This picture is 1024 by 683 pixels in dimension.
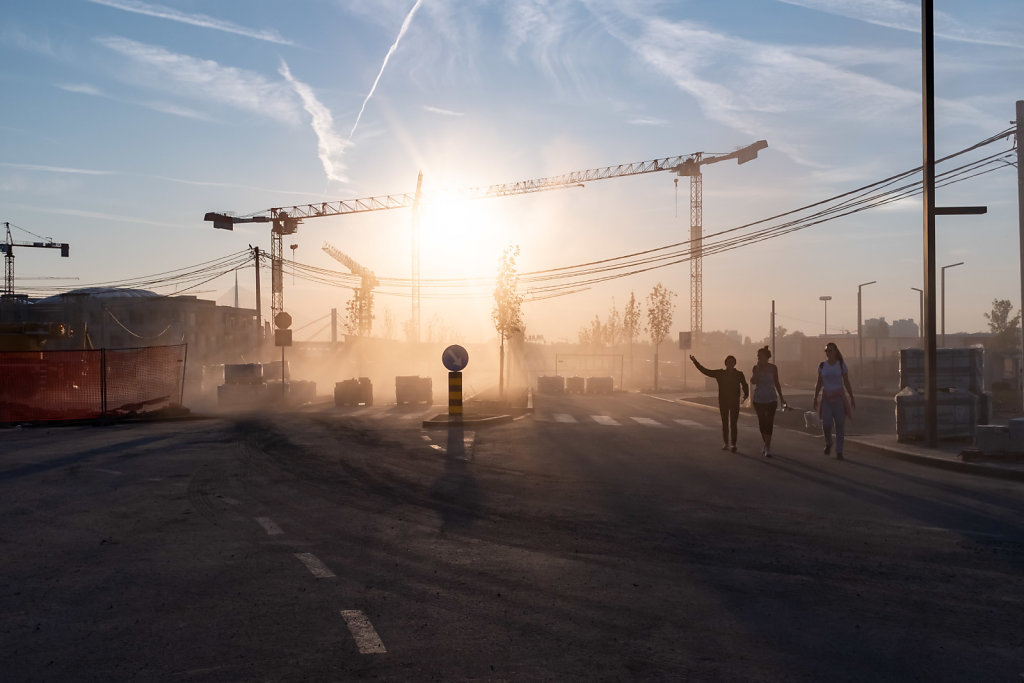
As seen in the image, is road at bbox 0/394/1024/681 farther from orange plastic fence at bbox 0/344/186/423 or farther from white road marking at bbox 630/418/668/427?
orange plastic fence at bbox 0/344/186/423

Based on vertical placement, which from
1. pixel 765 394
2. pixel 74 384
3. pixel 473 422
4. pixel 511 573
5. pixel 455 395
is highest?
pixel 765 394

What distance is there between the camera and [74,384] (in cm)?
2558

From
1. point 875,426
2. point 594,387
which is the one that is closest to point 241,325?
point 594,387

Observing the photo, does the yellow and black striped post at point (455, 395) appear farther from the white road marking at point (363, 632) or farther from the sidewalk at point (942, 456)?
the white road marking at point (363, 632)

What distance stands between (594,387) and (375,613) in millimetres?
44564

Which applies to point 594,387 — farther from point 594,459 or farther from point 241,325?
point 241,325

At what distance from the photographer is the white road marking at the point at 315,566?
6496 millimetres

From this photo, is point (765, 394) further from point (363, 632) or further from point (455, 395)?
point (363, 632)

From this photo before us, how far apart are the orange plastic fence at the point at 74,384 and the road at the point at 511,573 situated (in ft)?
40.7

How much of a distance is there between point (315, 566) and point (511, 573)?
61.4 inches

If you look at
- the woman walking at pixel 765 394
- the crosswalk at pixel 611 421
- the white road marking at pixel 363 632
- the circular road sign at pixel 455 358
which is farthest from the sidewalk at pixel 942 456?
the white road marking at pixel 363 632

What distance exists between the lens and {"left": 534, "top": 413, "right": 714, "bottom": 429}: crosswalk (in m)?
22.9

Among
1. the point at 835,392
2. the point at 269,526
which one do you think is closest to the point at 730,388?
the point at 835,392

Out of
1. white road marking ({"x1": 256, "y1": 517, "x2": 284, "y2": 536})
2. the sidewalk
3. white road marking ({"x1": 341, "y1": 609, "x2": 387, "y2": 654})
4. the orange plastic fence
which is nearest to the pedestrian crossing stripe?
the sidewalk
